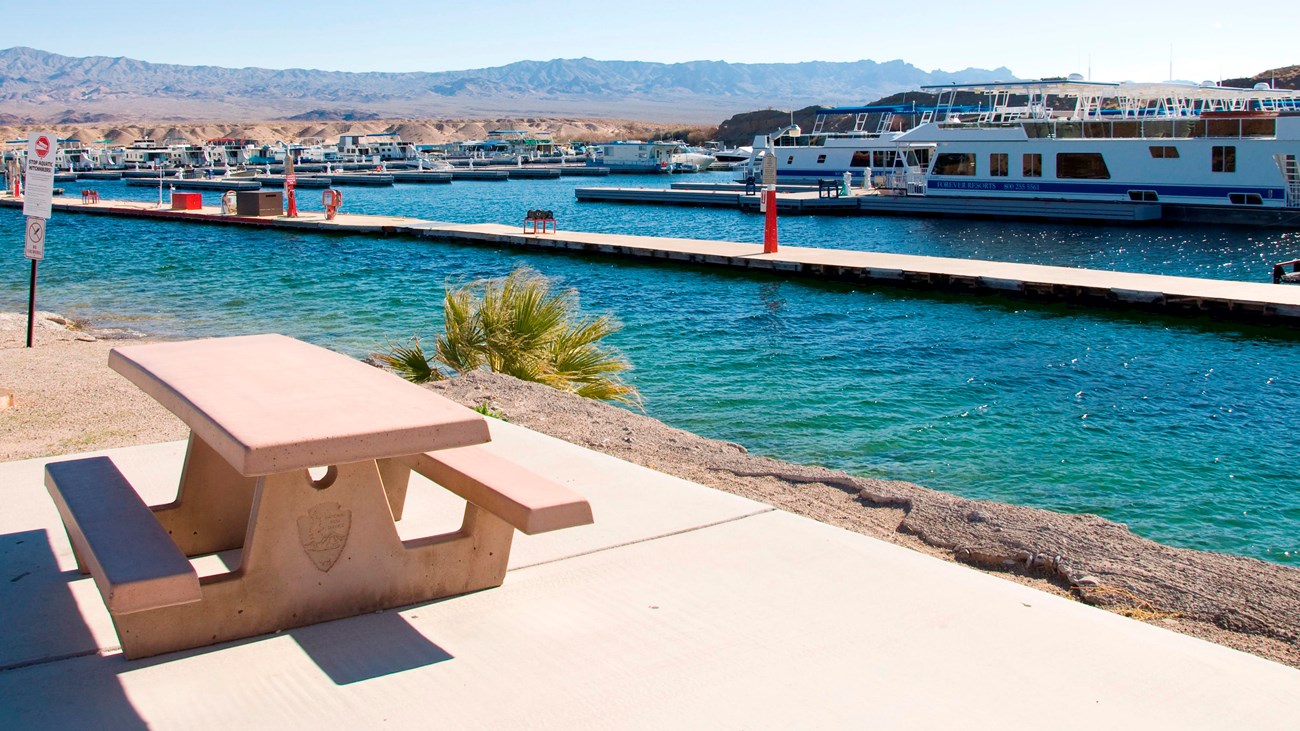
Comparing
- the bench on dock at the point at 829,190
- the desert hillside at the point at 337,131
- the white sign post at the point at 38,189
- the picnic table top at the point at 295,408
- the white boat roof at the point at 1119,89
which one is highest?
the desert hillside at the point at 337,131

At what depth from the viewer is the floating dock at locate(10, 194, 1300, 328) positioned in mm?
18969

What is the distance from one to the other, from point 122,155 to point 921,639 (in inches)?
3979

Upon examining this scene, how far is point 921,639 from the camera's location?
4.51m

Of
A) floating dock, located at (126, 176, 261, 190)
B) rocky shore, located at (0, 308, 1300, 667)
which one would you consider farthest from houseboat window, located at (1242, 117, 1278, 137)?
floating dock, located at (126, 176, 261, 190)

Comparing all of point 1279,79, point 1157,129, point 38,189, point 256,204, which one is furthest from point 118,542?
point 1279,79

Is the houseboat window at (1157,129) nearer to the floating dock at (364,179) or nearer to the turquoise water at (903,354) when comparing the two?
the turquoise water at (903,354)

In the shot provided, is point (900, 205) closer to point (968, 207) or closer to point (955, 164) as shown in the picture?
point (955, 164)

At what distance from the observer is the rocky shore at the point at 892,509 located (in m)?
5.35

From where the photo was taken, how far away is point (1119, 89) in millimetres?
44844

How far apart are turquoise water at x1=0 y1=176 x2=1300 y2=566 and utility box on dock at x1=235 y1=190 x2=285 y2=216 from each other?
4101 millimetres

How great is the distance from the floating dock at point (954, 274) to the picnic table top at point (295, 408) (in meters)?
16.9

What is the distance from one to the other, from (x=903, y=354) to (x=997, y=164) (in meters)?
30.5

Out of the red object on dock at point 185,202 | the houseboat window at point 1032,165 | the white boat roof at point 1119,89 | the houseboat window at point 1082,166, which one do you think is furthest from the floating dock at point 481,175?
the houseboat window at point 1082,166

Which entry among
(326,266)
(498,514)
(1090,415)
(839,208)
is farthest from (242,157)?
(498,514)
